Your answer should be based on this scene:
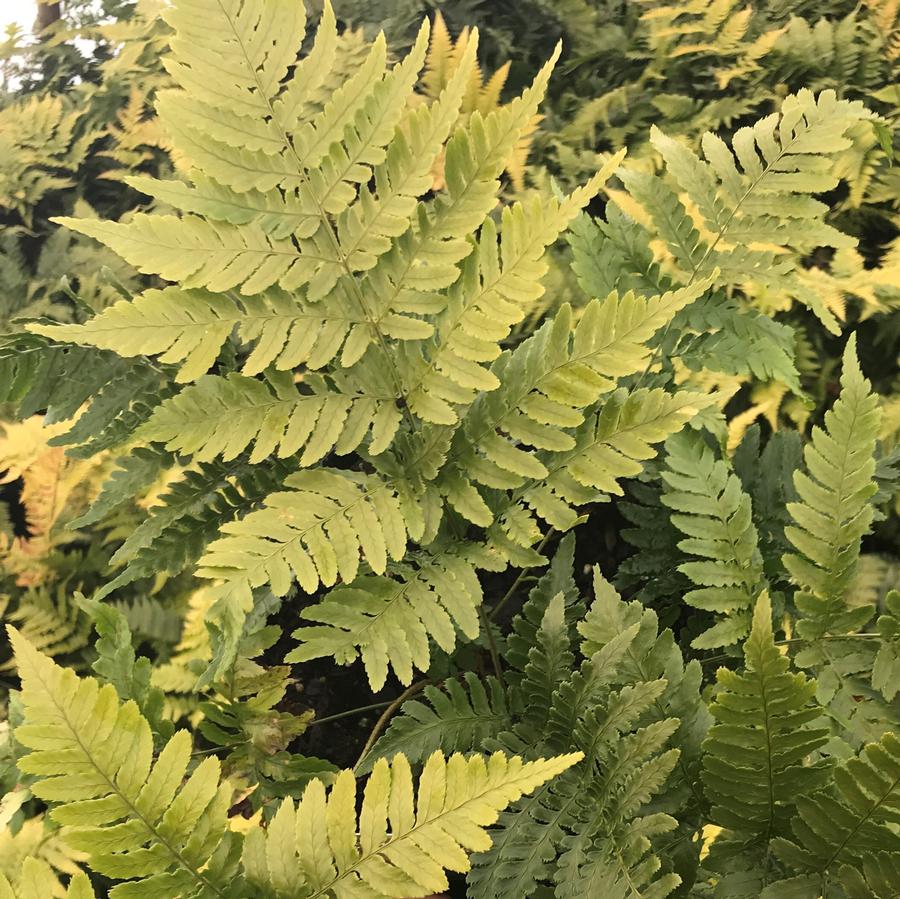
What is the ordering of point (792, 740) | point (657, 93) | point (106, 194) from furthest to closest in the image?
point (106, 194) → point (657, 93) → point (792, 740)

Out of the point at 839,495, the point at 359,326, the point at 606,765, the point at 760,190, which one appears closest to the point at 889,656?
the point at 839,495

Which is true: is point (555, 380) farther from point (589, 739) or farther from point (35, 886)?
point (35, 886)

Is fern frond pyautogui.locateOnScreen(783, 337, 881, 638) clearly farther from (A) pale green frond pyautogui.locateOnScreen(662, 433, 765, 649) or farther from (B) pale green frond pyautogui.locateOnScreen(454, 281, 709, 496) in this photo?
(B) pale green frond pyautogui.locateOnScreen(454, 281, 709, 496)

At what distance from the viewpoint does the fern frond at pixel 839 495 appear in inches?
33.3

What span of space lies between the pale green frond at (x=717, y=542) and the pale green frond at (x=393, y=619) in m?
0.33

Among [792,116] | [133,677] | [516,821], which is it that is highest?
[792,116]

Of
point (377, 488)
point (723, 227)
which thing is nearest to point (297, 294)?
point (377, 488)

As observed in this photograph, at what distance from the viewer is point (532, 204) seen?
76cm

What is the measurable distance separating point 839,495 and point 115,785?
84cm

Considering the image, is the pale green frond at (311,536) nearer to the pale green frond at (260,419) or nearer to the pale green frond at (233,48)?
the pale green frond at (260,419)

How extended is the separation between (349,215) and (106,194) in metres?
2.13

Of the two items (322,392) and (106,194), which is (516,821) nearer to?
(322,392)

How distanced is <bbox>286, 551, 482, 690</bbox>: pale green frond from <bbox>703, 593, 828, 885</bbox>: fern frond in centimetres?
27

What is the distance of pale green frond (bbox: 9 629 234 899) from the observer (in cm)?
58
